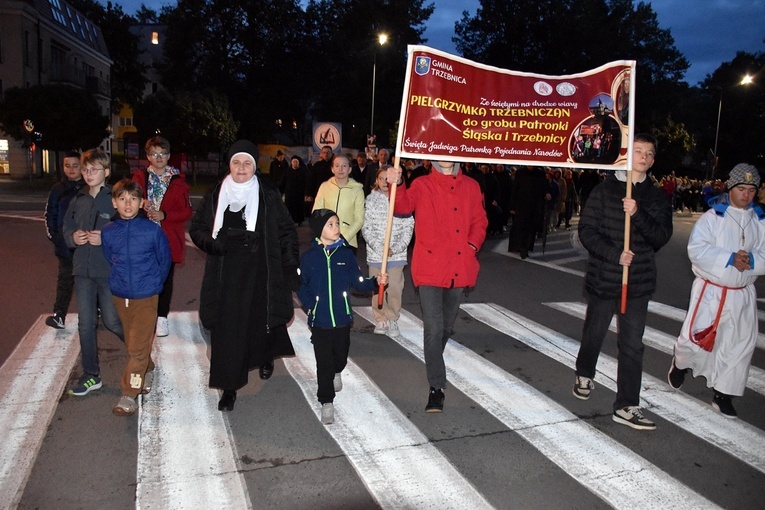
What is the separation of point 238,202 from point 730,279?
388cm

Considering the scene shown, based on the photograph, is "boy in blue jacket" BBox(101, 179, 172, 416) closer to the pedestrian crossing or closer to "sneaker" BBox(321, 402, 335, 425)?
the pedestrian crossing

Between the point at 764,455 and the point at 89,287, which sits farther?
the point at 89,287

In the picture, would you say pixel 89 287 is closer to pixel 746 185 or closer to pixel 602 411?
pixel 602 411

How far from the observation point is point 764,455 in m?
4.47

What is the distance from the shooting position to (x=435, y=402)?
507 cm

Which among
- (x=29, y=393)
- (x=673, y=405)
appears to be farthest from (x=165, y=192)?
(x=673, y=405)

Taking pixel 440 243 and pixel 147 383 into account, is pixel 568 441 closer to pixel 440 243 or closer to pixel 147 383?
pixel 440 243

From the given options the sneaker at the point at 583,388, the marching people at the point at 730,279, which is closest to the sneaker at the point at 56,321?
the sneaker at the point at 583,388

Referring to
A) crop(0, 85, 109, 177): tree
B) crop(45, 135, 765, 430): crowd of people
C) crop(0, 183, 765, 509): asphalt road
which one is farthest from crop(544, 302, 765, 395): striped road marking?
crop(0, 85, 109, 177): tree

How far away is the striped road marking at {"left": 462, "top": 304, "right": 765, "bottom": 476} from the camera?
4.62m

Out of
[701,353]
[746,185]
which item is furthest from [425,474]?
[746,185]

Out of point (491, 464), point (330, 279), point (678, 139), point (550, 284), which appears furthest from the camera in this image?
point (678, 139)

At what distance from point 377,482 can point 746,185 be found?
363 cm

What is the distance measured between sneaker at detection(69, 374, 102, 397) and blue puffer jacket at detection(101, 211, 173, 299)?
788 mm
